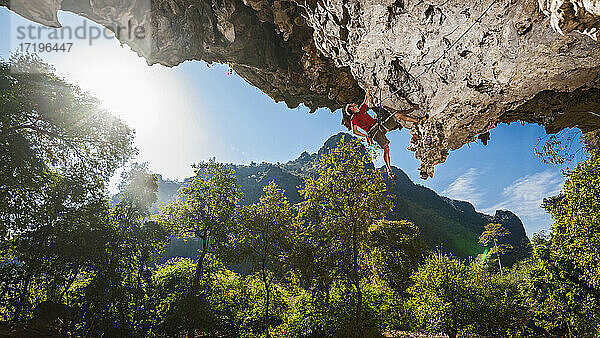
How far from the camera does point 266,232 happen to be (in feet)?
53.4

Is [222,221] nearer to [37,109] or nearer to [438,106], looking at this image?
[37,109]

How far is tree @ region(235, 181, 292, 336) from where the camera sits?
15.9 metres

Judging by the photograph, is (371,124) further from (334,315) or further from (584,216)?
(334,315)

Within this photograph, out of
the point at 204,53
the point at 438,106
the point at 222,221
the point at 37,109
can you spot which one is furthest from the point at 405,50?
the point at 37,109

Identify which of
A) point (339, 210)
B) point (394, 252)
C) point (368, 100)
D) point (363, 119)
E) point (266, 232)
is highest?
point (368, 100)

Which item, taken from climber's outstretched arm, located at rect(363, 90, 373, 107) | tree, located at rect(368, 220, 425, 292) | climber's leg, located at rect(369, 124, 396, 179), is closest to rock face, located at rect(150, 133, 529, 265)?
tree, located at rect(368, 220, 425, 292)

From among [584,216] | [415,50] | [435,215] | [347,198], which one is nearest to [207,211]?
[347,198]

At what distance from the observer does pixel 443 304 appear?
1152 cm

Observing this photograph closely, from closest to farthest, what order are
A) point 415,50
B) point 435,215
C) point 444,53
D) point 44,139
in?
1. point 444,53
2. point 415,50
3. point 44,139
4. point 435,215

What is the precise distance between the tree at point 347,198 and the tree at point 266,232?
186 cm

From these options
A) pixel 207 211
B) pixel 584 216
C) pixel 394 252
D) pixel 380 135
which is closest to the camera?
pixel 380 135

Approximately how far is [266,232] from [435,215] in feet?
205

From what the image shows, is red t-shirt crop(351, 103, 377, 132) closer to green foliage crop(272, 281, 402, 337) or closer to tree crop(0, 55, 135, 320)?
green foliage crop(272, 281, 402, 337)

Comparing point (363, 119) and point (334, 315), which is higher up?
point (363, 119)
